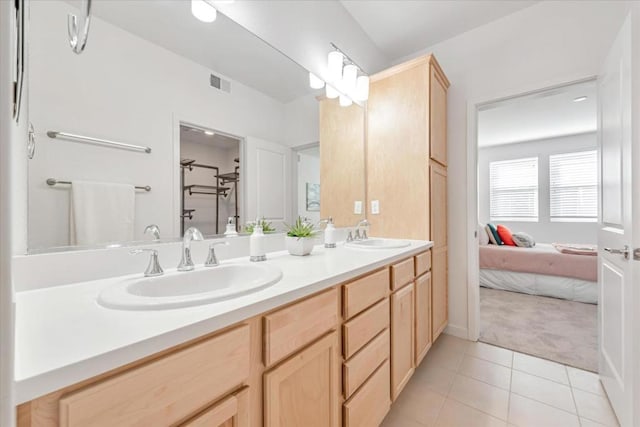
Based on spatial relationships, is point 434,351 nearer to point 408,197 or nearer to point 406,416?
point 406,416

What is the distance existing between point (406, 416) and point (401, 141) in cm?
177

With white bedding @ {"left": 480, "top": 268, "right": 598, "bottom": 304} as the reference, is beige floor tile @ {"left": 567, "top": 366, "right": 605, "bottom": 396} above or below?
below

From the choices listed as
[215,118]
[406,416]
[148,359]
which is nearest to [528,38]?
[215,118]

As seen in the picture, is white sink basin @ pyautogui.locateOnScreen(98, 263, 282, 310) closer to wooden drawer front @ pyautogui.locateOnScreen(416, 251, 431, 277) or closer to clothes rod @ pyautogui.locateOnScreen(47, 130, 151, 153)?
clothes rod @ pyautogui.locateOnScreen(47, 130, 151, 153)

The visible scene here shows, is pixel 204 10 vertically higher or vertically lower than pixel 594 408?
higher

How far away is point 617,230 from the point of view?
1368 millimetres

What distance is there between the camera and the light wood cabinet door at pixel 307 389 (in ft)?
2.37

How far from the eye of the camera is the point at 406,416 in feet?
4.69

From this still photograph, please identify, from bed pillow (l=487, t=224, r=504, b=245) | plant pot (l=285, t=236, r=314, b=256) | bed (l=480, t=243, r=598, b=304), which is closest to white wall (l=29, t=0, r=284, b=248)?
plant pot (l=285, t=236, r=314, b=256)

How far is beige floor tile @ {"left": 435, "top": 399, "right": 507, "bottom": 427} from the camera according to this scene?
1.38 metres

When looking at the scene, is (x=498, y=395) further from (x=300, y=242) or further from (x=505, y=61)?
(x=505, y=61)

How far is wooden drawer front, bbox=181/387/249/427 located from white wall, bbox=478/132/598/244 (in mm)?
6477

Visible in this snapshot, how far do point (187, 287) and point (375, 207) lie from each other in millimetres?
1642

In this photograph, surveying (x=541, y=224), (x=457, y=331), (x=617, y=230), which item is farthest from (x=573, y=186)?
(x=617, y=230)
